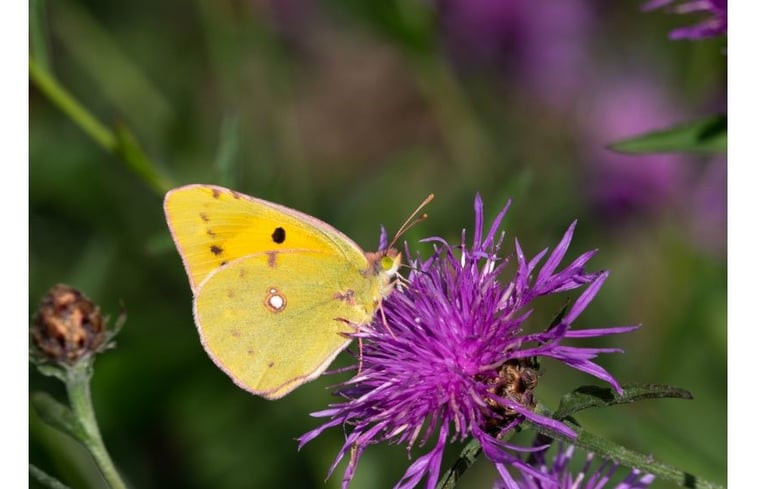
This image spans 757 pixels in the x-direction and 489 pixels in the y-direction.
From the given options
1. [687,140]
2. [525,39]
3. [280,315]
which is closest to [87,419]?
[280,315]

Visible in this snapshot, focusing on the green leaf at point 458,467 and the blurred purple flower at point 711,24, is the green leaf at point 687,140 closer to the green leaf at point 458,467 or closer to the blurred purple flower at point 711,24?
the blurred purple flower at point 711,24

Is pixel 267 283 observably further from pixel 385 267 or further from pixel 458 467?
pixel 458 467

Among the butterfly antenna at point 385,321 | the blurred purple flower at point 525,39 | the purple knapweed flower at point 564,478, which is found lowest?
the purple knapweed flower at point 564,478

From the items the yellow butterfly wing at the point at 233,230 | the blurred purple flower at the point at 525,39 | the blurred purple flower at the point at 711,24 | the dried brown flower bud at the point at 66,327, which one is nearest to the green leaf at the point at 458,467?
the yellow butterfly wing at the point at 233,230

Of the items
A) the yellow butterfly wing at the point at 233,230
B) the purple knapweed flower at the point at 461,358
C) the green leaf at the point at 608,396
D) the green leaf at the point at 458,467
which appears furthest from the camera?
the yellow butterfly wing at the point at 233,230

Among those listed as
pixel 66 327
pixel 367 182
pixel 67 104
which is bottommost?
pixel 66 327

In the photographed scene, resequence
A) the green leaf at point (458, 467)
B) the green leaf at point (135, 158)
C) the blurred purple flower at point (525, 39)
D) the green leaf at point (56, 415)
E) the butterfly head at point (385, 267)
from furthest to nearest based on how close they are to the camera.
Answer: the blurred purple flower at point (525, 39) → the green leaf at point (135, 158) → the butterfly head at point (385, 267) → the green leaf at point (56, 415) → the green leaf at point (458, 467)
